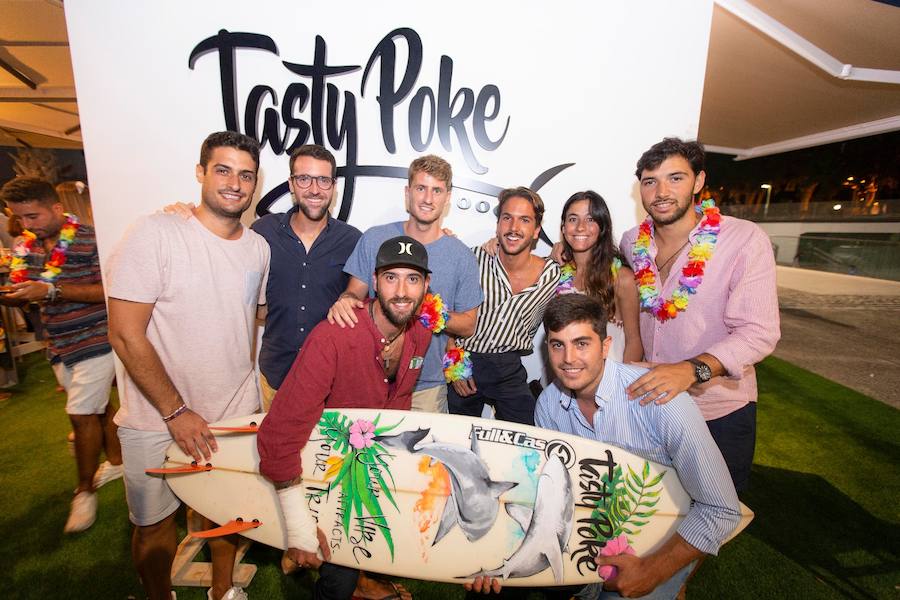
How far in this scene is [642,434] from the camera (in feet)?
5.79

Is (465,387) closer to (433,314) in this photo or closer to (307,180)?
(433,314)

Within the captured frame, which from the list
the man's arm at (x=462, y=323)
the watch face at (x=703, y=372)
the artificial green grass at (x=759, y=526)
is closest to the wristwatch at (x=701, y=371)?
the watch face at (x=703, y=372)

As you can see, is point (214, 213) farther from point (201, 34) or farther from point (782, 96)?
point (782, 96)

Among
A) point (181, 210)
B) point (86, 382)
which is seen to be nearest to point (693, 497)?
point (181, 210)

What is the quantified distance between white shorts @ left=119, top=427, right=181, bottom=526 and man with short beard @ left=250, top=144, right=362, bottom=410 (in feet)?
2.07

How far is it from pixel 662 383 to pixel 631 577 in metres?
0.84

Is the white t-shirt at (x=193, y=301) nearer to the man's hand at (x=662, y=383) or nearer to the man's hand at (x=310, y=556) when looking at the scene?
the man's hand at (x=310, y=556)

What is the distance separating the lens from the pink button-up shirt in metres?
1.77

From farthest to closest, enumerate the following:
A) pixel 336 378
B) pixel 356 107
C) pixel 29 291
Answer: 1. pixel 356 107
2. pixel 29 291
3. pixel 336 378

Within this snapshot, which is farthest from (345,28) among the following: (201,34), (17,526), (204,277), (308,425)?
(17,526)

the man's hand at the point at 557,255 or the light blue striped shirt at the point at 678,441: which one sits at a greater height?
the man's hand at the point at 557,255

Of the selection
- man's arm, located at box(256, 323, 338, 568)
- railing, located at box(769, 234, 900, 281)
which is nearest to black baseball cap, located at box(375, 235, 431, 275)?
man's arm, located at box(256, 323, 338, 568)

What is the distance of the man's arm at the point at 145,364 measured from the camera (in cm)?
165

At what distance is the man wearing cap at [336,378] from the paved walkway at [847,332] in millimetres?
6071
